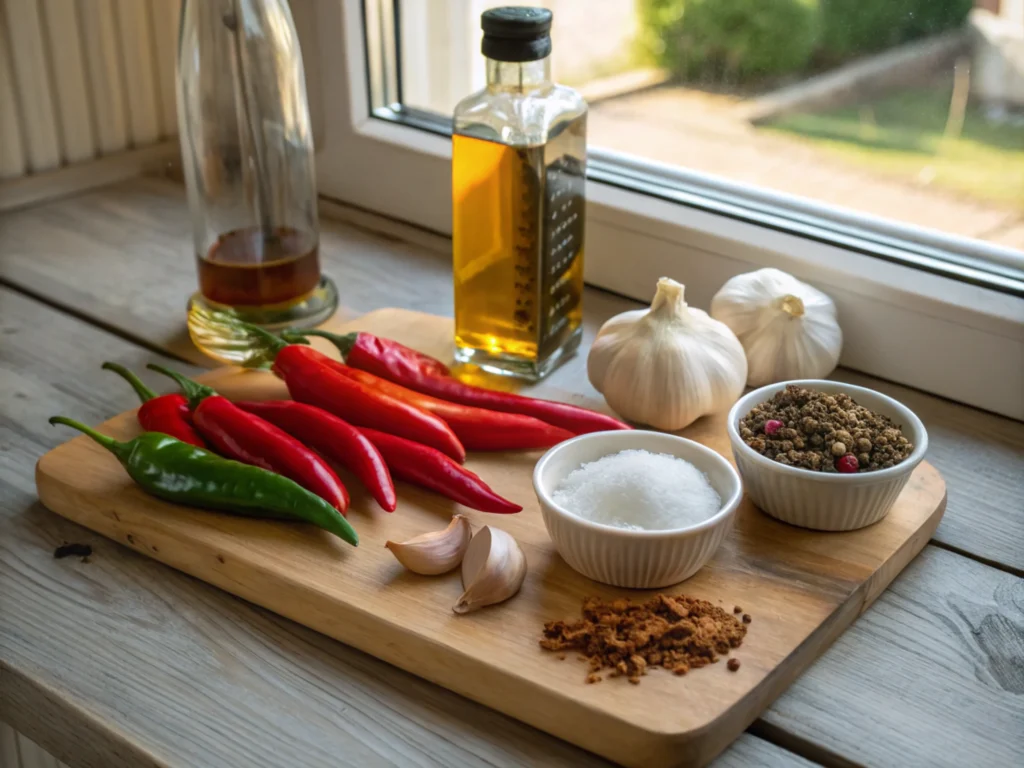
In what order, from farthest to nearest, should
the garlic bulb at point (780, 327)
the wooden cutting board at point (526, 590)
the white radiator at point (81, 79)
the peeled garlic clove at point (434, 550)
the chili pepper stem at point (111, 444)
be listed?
1. the white radiator at point (81, 79)
2. the garlic bulb at point (780, 327)
3. the chili pepper stem at point (111, 444)
4. the peeled garlic clove at point (434, 550)
5. the wooden cutting board at point (526, 590)

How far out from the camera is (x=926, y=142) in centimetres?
111

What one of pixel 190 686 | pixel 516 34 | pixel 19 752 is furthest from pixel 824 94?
pixel 19 752

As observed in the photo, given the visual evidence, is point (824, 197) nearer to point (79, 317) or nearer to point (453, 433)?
point (453, 433)

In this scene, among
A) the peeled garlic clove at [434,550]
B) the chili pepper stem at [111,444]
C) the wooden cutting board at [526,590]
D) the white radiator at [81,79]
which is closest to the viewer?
the wooden cutting board at [526,590]

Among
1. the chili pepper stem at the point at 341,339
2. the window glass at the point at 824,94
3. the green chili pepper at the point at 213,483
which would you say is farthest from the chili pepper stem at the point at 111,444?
the window glass at the point at 824,94

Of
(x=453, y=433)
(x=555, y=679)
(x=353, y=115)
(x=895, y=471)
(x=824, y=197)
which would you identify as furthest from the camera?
(x=353, y=115)

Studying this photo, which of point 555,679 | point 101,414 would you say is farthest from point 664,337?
point 101,414

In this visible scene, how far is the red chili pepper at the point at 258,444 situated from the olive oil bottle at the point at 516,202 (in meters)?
0.24

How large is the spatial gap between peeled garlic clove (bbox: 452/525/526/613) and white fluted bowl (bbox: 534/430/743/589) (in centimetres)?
3

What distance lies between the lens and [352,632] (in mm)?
773

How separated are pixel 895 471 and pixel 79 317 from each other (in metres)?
0.86

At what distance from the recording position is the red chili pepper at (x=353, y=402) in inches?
37.1

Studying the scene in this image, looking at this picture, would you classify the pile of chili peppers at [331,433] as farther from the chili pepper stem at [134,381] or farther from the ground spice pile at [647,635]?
the ground spice pile at [647,635]

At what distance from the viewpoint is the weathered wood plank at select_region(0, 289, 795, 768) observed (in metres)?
0.69
